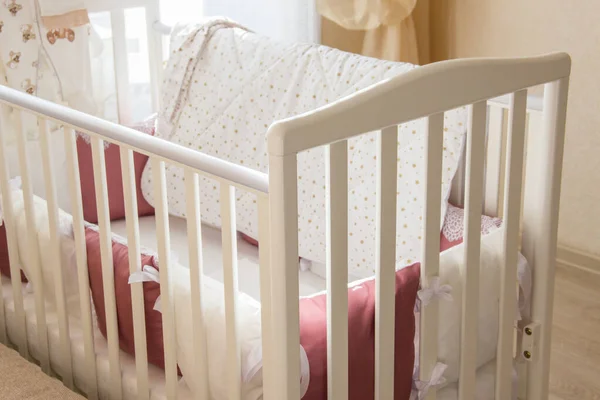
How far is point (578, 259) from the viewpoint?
2686 millimetres

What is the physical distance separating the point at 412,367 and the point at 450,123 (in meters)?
0.52

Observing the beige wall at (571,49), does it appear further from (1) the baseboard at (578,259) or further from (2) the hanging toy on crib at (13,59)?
(2) the hanging toy on crib at (13,59)

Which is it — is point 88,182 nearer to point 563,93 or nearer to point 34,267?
point 34,267

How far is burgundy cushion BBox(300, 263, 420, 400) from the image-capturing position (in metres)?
1.38

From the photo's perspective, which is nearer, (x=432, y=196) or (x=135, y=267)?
(x=432, y=196)

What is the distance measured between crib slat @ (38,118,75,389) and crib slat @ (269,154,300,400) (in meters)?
0.62

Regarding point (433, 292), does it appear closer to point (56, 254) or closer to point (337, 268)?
point (337, 268)

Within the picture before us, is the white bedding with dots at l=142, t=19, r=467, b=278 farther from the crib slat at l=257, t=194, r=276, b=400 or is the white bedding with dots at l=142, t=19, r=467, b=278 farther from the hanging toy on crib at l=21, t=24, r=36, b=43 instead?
the crib slat at l=257, t=194, r=276, b=400

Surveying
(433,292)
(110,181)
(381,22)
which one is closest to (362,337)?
(433,292)

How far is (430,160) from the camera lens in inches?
52.9

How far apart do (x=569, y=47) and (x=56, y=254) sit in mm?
1594

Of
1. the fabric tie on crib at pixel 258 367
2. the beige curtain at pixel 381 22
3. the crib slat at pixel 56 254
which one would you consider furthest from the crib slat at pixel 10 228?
the beige curtain at pixel 381 22

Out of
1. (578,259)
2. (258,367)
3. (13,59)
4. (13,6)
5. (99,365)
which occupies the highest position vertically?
(13,6)

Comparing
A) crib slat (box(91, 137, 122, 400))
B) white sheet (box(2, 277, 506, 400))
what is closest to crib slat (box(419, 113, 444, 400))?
white sheet (box(2, 277, 506, 400))
